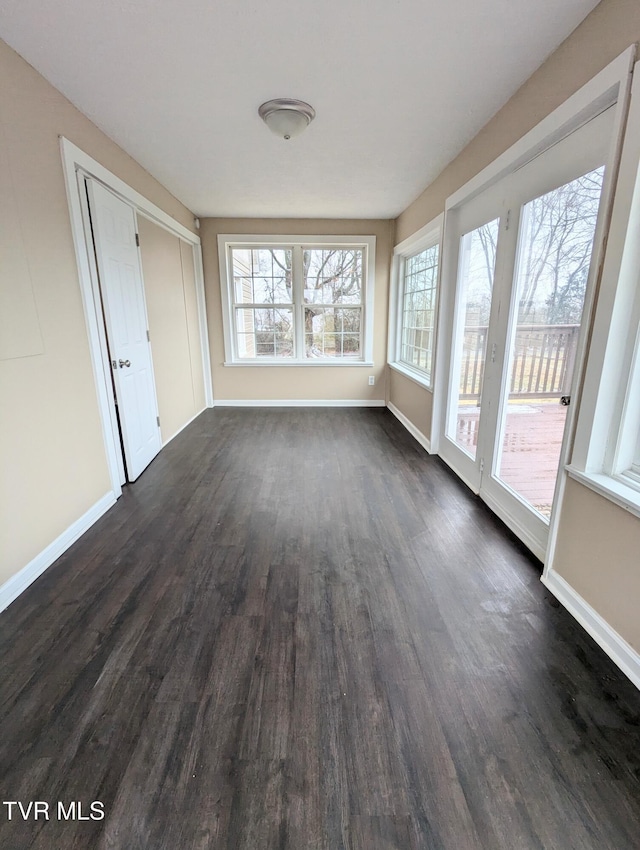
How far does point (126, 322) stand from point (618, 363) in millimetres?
3149

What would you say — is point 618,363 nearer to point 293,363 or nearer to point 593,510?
point 593,510

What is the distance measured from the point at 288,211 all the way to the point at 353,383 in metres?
2.36

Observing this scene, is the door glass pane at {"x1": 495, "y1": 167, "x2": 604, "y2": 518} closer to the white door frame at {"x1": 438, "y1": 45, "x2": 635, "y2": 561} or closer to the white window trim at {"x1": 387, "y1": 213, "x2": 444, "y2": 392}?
the white door frame at {"x1": 438, "y1": 45, "x2": 635, "y2": 561}

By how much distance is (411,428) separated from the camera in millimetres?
4406

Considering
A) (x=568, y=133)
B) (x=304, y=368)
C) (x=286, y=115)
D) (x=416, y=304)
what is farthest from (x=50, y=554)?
(x=416, y=304)

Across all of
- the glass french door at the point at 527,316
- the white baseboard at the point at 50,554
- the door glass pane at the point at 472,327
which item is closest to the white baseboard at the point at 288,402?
the door glass pane at the point at 472,327

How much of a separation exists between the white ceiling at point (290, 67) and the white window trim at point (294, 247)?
1.90 metres

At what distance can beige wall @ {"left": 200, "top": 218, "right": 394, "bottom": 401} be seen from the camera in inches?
201

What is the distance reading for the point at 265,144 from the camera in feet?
9.31

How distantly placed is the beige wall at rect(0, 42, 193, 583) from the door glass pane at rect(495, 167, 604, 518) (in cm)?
267

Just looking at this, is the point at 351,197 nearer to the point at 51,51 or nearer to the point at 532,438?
the point at 51,51

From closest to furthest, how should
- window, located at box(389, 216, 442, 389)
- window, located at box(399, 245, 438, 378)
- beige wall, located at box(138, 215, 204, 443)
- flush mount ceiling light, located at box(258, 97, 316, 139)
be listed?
flush mount ceiling light, located at box(258, 97, 316, 139)
beige wall, located at box(138, 215, 204, 443)
window, located at box(389, 216, 442, 389)
window, located at box(399, 245, 438, 378)

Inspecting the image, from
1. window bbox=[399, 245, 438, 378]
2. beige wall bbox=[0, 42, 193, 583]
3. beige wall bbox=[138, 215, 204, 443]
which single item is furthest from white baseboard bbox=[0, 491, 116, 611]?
window bbox=[399, 245, 438, 378]

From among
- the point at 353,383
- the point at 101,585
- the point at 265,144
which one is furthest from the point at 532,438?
the point at 353,383
